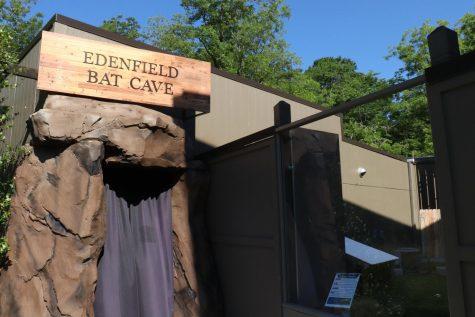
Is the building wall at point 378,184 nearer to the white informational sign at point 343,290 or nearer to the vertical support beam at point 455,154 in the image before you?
the vertical support beam at point 455,154

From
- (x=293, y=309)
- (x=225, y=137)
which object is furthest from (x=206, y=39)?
(x=293, y=309)

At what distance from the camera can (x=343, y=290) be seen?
3656 mm

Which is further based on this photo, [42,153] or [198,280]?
[198,280]

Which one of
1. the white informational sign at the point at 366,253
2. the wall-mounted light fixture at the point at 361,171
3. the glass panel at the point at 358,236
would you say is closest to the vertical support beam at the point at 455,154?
the glass panel at the point at 358,236

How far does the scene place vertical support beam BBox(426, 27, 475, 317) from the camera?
2514mm

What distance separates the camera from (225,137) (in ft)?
25.5

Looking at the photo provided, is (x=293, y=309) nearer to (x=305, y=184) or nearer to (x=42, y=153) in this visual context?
(x=305, y=184)

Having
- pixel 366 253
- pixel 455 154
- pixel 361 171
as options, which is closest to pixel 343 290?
pixel 366 253

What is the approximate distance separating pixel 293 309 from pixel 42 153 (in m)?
3.37

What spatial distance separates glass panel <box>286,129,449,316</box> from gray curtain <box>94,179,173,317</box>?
2146mm

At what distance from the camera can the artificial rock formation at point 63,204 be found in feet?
15.6

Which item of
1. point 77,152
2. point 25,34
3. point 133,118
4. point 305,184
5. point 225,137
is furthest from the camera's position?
point 25,34

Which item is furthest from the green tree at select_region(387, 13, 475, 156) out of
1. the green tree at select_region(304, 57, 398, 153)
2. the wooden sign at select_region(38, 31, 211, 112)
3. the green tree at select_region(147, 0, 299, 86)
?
the wooden sign at select_region(38, 31, 211, 112)

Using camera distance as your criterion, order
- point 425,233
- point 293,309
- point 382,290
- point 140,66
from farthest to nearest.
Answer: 1. point 140,66
2. point 293,309
3. point 382,290
4. point 425,233
